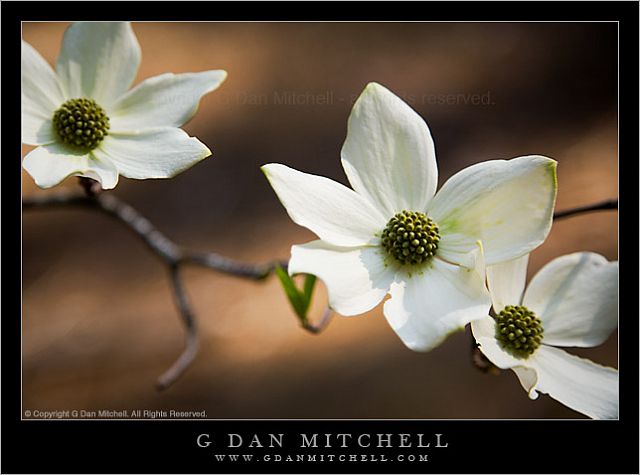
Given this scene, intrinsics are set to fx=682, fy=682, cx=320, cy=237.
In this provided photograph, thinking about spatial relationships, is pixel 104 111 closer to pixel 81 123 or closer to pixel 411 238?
pixel 81 123

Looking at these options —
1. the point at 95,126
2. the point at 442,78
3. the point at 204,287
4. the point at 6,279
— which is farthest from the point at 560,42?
the point at 204,287

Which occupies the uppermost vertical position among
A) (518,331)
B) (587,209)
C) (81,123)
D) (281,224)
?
(281,224)

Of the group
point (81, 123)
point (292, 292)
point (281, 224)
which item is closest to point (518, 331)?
point (292, 292)

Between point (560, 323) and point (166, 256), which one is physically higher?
point (166, 256)

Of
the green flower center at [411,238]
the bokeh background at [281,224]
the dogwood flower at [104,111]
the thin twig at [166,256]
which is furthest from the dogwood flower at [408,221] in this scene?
the bokeh background at [281,224]

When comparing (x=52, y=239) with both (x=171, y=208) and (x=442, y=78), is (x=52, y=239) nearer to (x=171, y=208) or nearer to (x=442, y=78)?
(x=171, y=208)

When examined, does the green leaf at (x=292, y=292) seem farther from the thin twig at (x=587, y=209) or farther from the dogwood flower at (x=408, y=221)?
the thin twig at (x=587, y=209)

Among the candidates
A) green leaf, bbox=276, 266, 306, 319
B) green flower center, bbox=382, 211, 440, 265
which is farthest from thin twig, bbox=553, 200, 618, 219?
green leaf, bbox=276, 266, 306, 319

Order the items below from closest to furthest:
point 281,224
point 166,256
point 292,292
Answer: point 292,292 → point 166,256 → point 281,224
